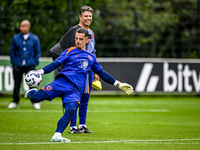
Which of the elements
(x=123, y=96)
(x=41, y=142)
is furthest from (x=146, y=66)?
(x=41, y=142)

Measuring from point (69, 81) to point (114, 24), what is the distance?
19244 millimetres

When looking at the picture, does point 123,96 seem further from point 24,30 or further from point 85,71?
point 85,71

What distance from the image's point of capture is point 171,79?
15.8 metres

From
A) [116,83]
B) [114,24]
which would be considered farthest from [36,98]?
[114,24]

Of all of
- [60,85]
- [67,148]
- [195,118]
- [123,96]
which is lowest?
[123,96]

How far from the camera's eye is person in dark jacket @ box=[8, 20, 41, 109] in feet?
36.9

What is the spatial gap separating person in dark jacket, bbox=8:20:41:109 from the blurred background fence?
4.79 metres

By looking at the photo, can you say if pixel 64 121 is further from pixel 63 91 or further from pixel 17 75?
pixel 17 75

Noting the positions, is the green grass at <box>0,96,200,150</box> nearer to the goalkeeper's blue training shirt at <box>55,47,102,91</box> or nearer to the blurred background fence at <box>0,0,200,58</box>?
A: the goalkeeper's blue training shirt at <box>55,47,102,91</box>

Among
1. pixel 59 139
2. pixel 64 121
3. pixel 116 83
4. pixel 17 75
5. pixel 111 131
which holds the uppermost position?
pixel 116 83

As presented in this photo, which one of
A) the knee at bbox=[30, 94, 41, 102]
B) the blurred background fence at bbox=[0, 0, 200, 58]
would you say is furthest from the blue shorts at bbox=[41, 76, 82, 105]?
the blurred background fence at bbox=[0, 0, 200, 58]

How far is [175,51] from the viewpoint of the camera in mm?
21125

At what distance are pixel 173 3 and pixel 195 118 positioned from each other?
1755 cm

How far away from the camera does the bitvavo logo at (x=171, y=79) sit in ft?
51.1
